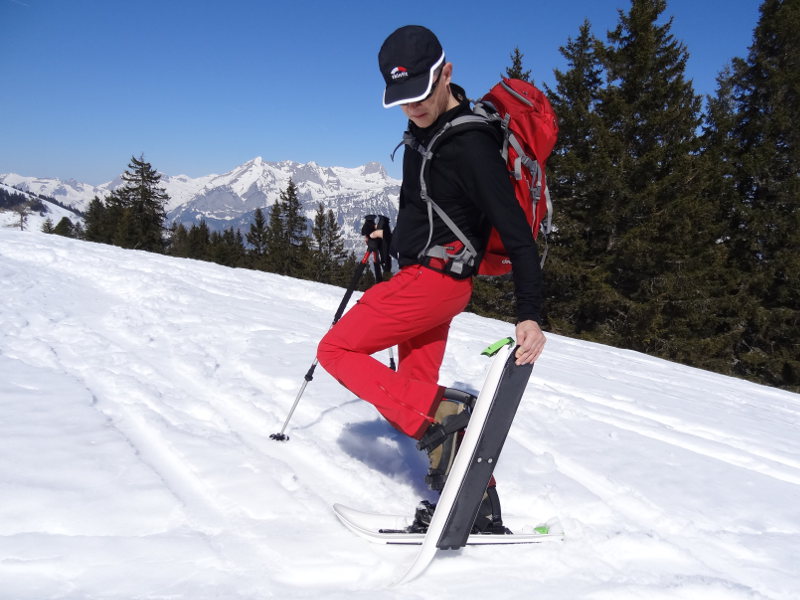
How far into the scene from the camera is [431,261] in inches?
93.0

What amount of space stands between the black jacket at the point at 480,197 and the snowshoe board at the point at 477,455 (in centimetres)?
28

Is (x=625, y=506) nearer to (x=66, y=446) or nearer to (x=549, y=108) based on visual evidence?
(x=549, y=108)

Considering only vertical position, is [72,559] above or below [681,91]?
below

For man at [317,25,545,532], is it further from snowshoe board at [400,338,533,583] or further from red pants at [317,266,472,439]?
snowshoe board at [400,338,533,583]

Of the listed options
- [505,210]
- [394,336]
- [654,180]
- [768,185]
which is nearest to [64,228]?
[654,180]

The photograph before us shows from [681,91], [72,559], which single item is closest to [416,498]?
[72,559]

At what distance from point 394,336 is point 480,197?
2.78 feet

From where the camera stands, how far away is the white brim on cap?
79.2 inches

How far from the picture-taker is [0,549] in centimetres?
197

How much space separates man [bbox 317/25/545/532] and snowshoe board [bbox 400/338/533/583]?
11 centimetres

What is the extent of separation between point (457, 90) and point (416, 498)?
2379 millimetres

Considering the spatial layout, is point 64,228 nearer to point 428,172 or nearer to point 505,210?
point 428,172

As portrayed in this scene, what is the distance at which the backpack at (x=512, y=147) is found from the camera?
2.15 metres

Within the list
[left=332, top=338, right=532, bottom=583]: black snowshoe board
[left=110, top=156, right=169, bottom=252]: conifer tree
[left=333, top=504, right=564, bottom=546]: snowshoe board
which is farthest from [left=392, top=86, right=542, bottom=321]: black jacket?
[left=110, top=156, right=169, bottom=252]: conifer tree
